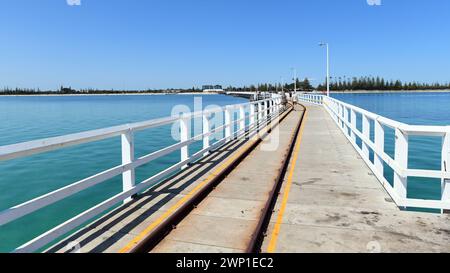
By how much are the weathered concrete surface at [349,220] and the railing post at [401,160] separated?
0.35m

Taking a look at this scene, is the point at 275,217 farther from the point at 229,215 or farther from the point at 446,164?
the point at 446,164

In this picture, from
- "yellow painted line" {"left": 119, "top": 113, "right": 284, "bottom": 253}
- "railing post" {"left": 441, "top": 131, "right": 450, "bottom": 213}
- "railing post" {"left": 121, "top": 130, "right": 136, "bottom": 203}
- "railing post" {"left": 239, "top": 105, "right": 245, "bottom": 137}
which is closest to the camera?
"yellow painted line" {"left": 119, "top": 113, "right": 284, "bottom": 253}

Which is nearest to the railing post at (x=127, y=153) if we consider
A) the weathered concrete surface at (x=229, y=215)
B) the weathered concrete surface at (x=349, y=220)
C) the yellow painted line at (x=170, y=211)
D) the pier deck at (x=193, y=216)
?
the pier deck at (x=193, y=216)

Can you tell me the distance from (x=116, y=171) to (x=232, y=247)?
245cm

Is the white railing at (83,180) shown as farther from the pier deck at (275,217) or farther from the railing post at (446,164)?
the railing post at (446,164)

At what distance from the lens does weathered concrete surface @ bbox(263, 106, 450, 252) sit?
477 cm

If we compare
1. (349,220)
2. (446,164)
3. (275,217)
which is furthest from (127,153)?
(446,164)

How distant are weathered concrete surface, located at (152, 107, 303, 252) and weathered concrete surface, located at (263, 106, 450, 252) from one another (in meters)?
0.39

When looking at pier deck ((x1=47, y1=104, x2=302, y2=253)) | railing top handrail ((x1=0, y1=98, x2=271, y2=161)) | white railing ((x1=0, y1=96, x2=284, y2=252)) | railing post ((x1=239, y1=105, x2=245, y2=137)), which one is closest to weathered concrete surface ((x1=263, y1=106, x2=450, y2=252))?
pier deck ((x1=47, y1=104, x2=302, y2=253))

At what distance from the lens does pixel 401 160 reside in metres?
5.95

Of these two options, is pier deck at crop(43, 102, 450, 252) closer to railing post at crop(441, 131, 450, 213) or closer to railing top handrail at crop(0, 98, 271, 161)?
railing post at crop(441, 131, 450, 213)

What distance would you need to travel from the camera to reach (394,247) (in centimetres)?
466
